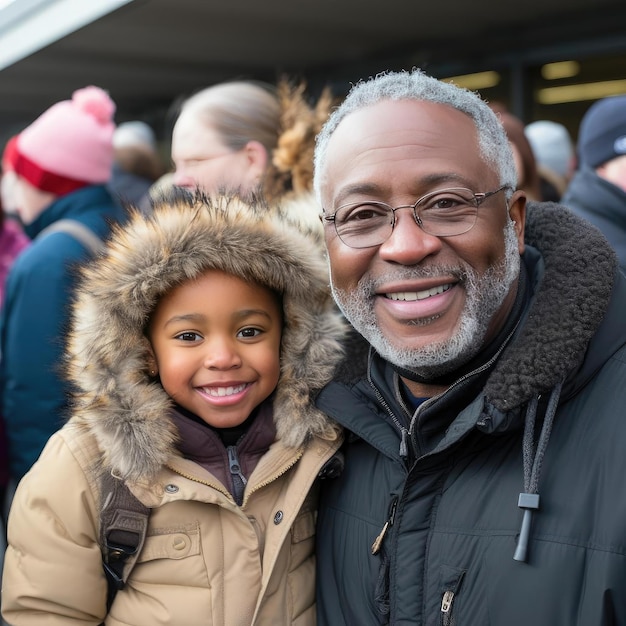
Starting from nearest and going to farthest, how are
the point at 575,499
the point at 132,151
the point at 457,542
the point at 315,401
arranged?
the point at 575,499, the point at 457,542, the point at 315,401, the point at 132,151

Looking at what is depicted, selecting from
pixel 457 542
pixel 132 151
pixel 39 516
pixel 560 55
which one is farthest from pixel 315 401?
pixel 560 55

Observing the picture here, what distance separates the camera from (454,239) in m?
1.82

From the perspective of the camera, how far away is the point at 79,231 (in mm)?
3432

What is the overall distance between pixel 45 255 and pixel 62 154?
0.74 meters

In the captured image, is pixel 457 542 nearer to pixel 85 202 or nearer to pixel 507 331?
pixel 507 331

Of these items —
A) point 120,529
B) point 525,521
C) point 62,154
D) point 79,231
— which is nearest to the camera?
point 525,521

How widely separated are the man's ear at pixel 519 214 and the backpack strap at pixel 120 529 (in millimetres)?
1185

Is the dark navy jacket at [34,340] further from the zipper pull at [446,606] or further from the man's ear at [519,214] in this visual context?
the zipper pull at [446,606]

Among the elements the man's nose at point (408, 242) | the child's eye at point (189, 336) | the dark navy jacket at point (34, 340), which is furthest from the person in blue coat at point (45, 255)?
the man's nose at point (408, 242)

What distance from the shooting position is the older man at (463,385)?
1604 mm

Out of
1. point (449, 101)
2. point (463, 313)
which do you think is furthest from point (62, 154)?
point (463, 313)

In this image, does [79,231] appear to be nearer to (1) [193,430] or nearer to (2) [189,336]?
(2) [189,336]

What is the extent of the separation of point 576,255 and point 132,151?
437cm

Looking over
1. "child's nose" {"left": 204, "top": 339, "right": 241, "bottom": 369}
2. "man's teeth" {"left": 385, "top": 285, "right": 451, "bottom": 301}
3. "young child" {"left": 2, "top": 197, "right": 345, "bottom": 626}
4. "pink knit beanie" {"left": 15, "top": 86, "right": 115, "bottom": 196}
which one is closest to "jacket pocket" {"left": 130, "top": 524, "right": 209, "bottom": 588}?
"young child" {"left": 2, "top": 197, "right": 345, "bottom": 626}
